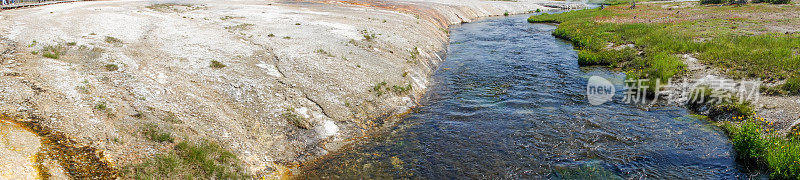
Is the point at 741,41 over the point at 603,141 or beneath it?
over

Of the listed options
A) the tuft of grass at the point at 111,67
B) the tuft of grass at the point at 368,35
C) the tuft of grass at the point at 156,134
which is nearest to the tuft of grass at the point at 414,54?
the tuft of grass at the point at 368,35

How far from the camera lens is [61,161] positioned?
9.80 metres

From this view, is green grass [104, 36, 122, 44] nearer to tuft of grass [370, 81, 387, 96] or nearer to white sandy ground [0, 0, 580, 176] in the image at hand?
white sandy ground [0, 0, 580, 176]

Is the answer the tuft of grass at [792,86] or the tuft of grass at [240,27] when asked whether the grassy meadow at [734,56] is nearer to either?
the tuft of grass at [792,86]

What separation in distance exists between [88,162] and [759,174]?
59.7ft

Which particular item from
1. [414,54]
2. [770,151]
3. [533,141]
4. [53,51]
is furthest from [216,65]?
[770,151]

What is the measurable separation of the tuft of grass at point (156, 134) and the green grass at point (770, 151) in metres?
16.9

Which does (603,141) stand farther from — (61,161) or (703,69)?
(61,161)

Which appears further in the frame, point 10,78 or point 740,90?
point 740,90

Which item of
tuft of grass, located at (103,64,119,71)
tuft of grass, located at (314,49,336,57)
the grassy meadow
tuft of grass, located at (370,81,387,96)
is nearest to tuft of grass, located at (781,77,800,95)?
the grassy meadow

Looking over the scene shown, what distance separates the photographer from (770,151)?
1137 cm

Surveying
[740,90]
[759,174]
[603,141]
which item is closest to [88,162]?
[603,141]

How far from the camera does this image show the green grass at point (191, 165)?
1017 cm

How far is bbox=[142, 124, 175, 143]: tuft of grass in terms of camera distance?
11.6m
